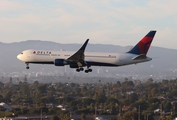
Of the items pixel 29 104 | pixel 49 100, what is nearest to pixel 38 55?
pixel 29 104

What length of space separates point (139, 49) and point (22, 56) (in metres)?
21.9

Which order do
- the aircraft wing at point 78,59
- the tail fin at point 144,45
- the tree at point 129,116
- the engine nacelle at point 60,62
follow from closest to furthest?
1. the aircraft wing at point 78,59
2. the engine nacelle at point 60,62
3. the tail fin at point 144,45
4. the tree at point 129,116

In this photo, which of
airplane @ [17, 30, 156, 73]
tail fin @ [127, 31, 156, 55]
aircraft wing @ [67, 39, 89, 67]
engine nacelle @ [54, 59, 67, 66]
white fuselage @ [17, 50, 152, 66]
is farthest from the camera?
tail fin @ [127, 31, 156, 55]

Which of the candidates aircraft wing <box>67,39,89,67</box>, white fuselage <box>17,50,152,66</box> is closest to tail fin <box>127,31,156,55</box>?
white fuselage <box>17,50,152,66</box>

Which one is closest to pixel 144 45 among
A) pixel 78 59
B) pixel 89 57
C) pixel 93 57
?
pixel 93 57

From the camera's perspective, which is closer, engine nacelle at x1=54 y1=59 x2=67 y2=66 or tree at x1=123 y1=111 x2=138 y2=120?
engine nacelle at x1=54 y1=59 x2=67 y2=66

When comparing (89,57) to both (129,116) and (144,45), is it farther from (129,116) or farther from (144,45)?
(129,116)

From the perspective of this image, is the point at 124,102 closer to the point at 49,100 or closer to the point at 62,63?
the point at 49,100

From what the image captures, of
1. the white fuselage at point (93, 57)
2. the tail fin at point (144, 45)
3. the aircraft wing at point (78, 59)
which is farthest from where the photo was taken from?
the tail fin at point (144, 45)

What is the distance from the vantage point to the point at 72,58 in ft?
260

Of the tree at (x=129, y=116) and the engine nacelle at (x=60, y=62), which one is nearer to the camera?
the engine nacelle at (x=60, y=62)

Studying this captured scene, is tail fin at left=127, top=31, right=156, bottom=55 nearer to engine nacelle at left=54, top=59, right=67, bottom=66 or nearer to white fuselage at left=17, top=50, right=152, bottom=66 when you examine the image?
white fuselage at left=17, top=50, right=152, bottom=66

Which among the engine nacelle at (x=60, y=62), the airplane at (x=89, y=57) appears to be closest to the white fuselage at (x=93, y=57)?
the airplane at (x=89, y=57)

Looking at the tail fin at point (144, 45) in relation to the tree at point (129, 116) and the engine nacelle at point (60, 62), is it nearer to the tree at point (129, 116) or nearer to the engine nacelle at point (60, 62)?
the engine nacelle at point (60, 62)
